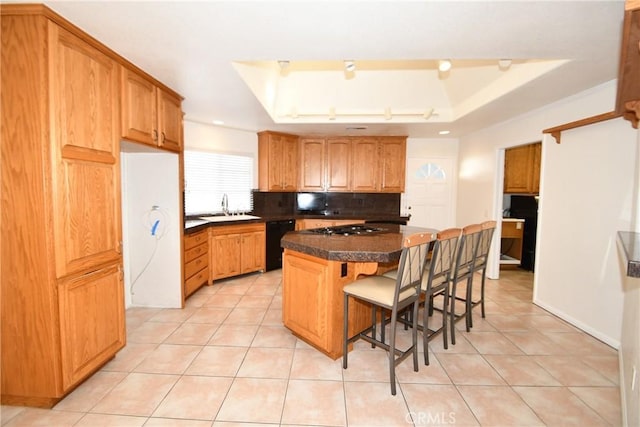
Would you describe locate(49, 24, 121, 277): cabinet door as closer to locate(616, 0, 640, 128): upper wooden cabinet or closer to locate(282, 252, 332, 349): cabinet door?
locate(282, 252, 332, 349): cabinet door

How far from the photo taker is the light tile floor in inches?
72.0

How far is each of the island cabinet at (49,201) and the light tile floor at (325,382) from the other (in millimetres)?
289

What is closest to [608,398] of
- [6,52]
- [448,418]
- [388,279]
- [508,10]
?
[448,418]

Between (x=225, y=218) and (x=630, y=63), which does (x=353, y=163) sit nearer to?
(x=225, y=218)

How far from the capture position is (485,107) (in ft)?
11.9

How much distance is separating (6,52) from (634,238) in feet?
11.8

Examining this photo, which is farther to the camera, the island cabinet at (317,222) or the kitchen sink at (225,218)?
the island cabinet at (317,222)

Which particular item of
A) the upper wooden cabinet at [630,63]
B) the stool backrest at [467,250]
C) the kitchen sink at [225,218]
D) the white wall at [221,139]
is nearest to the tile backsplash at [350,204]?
the white wall at [221,139]

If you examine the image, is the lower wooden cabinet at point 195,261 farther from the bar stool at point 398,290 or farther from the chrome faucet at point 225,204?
the bar stool at point 398,290

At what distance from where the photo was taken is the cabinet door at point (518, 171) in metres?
5.06

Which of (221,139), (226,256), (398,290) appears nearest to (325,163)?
(221,139)

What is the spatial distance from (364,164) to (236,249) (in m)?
2.70

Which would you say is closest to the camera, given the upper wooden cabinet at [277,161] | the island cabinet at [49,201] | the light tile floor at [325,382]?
the island cabinet at [49,201]

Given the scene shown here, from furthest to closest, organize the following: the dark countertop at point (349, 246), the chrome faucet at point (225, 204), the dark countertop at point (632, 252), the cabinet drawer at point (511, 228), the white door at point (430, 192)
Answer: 1. the white door at point (430, 192)
2. the cabinet drawer at point (511, 228)
3. the chrome faucet at point (225, 204)
4. the dark countertop at point (349, 246)
5. the dark countertop at point (632, 252)
